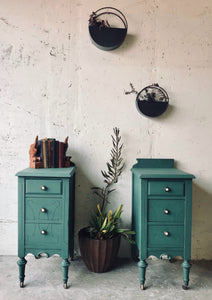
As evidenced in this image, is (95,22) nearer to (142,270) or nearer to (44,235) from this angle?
(44,235)

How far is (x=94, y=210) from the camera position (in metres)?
2.73

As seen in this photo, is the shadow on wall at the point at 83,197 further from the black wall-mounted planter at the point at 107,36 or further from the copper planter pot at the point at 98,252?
the black wall-mounted planter at the point at 107,36

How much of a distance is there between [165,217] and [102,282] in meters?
0.81

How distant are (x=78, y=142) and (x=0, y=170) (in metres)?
0.89

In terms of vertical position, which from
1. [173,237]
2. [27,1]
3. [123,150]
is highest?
[27,1]

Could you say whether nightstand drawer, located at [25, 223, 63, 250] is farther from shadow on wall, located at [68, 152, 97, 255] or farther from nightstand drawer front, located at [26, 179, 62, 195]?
shadow on wall, located at [68, 152, 97, 255]

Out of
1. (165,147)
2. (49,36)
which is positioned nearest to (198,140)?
(165,147)

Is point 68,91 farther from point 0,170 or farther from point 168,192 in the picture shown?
point 168,192

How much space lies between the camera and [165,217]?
2.14 m

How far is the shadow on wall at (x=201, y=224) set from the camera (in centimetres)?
273

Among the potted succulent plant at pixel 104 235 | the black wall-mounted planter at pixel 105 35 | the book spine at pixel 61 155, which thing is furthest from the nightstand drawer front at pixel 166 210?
the black wall-mounted planter at pixel 105 35

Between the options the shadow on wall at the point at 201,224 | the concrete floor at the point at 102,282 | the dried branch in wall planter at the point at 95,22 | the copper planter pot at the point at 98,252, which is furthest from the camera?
the shadow on wall at the point at 201,224

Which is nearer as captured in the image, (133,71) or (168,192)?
(168,192)

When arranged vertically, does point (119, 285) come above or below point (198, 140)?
below
